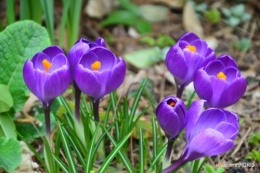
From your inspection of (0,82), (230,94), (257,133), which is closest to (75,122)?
(0,82)

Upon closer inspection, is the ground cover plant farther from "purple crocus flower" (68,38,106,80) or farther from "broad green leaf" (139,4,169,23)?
"broad green leaf" (139,4,169,23)

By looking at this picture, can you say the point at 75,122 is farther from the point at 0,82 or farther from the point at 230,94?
the point at 230,94

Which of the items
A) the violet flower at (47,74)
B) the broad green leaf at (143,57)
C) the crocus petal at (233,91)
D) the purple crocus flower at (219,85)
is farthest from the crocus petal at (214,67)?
the broad green leaf at (143,57)

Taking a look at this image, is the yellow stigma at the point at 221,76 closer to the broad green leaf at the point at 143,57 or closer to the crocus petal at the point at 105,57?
the crocus petal at the point at 105,57

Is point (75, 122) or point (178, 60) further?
point (75, 122)

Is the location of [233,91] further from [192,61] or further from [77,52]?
[77,52]
